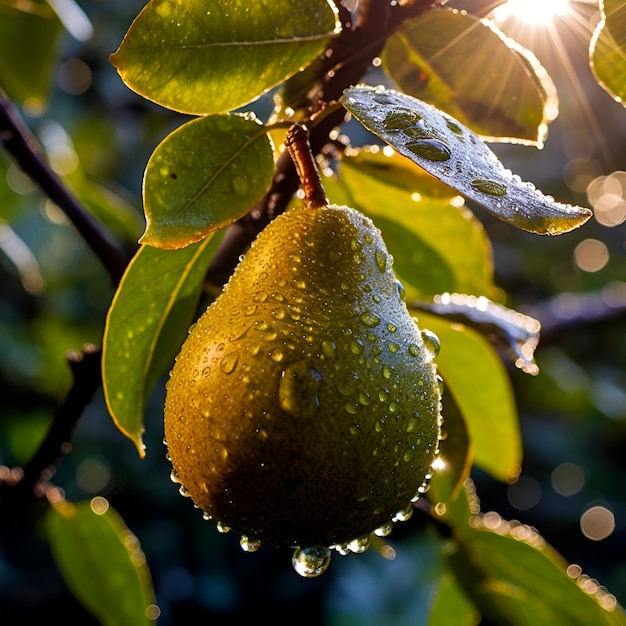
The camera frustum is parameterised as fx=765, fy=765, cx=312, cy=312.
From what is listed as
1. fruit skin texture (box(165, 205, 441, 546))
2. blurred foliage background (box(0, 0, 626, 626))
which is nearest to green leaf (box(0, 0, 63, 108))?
fruit skin texture (box(165, 205, 441, 546))

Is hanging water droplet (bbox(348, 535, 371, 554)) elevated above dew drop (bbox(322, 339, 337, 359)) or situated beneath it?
situated beneath

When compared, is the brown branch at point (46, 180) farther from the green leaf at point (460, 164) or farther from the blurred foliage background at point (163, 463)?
the blurred foliage background at point (163, 463)

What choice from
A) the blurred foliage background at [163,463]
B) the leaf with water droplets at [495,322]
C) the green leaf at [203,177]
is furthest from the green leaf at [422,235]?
the blurred foliage background at [163,463]

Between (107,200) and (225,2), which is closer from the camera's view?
(225,2)

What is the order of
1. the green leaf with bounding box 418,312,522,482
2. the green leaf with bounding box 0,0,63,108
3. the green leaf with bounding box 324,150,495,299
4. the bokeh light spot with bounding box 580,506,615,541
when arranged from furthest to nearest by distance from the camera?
the bokeh light spot with bounding box 580,506,615,541 < the green leaf with bounding box 0,0,63,108 < the green leaf with bounding box 418,312,522,482 < the green leaf with bounding box 324,150,495,299

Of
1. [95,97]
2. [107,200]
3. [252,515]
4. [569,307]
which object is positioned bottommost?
[569,307]

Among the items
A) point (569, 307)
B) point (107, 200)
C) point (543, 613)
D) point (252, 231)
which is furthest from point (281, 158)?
point (569, 307)

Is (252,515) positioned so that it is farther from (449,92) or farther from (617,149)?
(617,149)

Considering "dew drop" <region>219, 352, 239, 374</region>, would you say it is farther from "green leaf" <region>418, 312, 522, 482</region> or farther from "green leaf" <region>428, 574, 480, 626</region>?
"green leaf" <region>428, 574, 480, 626</region>
